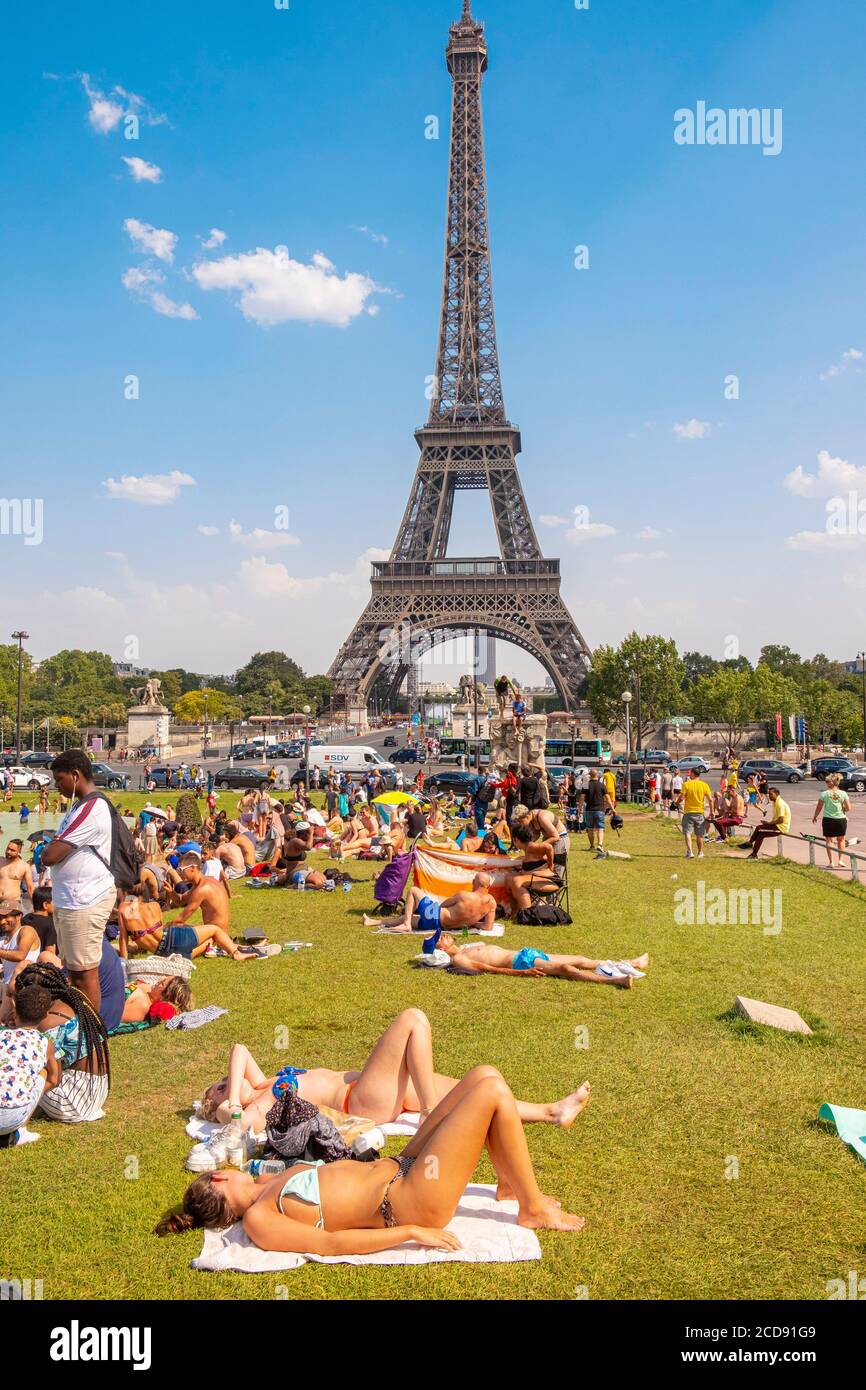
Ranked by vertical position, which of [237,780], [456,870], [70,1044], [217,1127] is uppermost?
[456,870]

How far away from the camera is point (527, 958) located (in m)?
9.73

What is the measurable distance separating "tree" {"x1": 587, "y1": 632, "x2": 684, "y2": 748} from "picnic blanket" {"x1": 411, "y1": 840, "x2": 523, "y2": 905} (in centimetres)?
5899

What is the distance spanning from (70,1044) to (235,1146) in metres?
1.65

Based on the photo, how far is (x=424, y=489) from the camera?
3095 inches

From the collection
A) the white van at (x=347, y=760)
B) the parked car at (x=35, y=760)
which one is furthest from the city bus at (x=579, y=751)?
the parked car at (x=35, y=760)

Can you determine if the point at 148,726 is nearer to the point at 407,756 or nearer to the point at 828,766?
the point at 407,756

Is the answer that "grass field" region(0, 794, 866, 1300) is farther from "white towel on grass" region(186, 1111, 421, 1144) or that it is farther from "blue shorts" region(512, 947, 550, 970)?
"blue shorts" region(512, 947, 550, 970)

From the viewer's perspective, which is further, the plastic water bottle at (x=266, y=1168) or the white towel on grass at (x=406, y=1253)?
the plastic water bottle at (x=266, y=1168)

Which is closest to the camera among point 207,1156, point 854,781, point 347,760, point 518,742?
point 207,1156

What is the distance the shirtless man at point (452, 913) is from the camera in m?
11.9

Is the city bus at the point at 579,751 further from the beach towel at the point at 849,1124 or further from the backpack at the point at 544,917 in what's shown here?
the beach towel at the point at 849,1124

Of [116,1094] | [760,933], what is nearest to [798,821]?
[760,933]

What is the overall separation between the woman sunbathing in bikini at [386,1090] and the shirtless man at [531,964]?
135 inches

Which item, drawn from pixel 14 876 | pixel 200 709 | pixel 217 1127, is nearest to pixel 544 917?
pixel 217 1127
